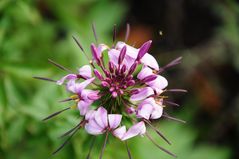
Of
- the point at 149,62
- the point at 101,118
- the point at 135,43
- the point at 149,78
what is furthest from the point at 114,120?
the point at 135,43

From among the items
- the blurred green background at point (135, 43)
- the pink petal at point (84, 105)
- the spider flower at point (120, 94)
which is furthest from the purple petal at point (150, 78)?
the blurred green background at point (135, 43)

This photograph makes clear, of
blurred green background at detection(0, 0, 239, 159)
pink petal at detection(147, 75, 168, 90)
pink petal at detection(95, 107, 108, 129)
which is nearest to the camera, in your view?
pink petal at detection(95, 107, 108, 129)

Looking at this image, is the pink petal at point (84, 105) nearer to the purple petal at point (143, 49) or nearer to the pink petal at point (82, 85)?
the pink petal at point (82, 85)

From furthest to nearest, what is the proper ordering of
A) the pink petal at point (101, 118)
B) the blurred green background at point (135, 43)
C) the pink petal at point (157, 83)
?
the blurred green background at point (135, 43) → the pink petal at point (157, 83) → the pink petal at point (101, 118)

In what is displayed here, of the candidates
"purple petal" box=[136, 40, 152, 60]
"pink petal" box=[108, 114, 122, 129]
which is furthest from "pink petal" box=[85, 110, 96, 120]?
"purple petal" box=[136, 40, 152, 60]

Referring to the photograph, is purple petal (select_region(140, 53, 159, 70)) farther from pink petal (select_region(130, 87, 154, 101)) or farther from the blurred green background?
the blurred green background

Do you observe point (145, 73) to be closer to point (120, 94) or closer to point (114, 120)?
point (120, 94)

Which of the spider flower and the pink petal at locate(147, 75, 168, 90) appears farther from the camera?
the pink petal at locate(147, 75, 168, 90)
